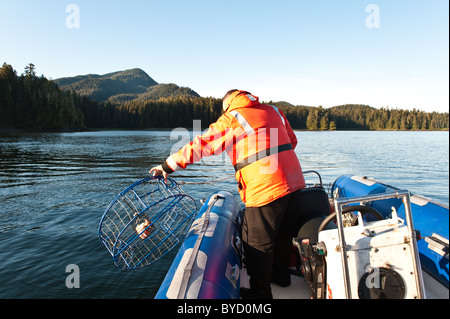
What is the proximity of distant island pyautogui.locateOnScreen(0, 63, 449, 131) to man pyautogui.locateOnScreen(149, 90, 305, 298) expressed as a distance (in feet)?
262

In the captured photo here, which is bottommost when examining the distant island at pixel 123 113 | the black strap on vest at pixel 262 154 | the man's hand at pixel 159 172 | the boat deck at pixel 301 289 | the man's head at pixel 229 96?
the boat deck at pixel 301 289

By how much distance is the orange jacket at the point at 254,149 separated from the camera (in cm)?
288

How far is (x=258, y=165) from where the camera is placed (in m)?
2.88

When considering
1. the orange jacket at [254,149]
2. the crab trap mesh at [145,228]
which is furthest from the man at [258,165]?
the crab trap mesh at [145,228]

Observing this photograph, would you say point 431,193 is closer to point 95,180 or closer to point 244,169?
point 244,169

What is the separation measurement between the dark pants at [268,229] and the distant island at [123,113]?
80.1 m

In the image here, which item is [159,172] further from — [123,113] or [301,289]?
[123,113]

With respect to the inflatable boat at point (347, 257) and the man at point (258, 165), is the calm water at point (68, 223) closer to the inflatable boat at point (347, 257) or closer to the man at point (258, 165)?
the inflatable boat at point (347, 257)

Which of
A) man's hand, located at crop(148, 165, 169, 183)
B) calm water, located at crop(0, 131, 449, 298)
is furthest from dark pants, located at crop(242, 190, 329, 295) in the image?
calm water, located at crop(0, 131, 449, 298)

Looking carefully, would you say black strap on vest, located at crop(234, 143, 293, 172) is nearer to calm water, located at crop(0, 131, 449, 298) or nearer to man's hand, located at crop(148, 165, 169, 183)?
man's hand, located at crop(148, 165, 169, 183)

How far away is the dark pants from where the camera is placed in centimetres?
296
